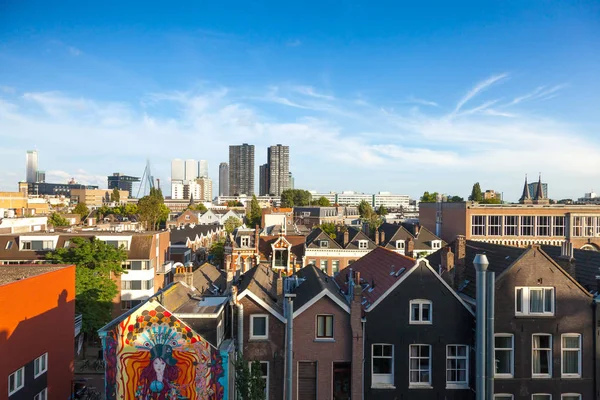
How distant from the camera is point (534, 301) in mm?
19422

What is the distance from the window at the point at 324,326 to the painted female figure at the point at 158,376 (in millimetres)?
6595

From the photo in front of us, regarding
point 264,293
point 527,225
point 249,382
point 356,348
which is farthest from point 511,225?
point 249,382

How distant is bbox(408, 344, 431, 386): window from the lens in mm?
19547

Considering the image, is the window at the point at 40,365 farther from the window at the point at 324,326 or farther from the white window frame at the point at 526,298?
the white window frame at the point at 526,298

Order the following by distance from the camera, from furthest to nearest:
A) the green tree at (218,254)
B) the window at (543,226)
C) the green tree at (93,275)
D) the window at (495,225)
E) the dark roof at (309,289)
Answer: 1. the green tree at (218,254)
2. the window at (495,225)
3. the window at (543,226)
4. the green tree at (93,275)
5. the dark roof at (309,289)

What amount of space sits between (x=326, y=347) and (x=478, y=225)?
158ft

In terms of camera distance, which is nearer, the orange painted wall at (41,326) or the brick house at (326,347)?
the orange painted wall at (41,326)

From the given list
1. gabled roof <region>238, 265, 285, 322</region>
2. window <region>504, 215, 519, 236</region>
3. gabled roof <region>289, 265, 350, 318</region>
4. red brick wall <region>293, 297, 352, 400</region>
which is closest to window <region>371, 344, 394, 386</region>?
red brick wall <region>293, 297, 352, 400</region>

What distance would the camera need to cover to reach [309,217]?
134375 millimetres

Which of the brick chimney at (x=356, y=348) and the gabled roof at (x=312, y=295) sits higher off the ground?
the gabled roof at (x=312, y=295)

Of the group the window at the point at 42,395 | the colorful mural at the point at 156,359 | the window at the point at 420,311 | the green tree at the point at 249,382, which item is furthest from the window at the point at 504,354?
the window at the point at 42,395

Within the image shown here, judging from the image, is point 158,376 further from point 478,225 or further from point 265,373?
point 478,225

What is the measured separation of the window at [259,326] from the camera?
19.3 metres

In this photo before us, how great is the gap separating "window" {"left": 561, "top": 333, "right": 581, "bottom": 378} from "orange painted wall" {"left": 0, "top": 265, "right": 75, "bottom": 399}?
85.1 ft
